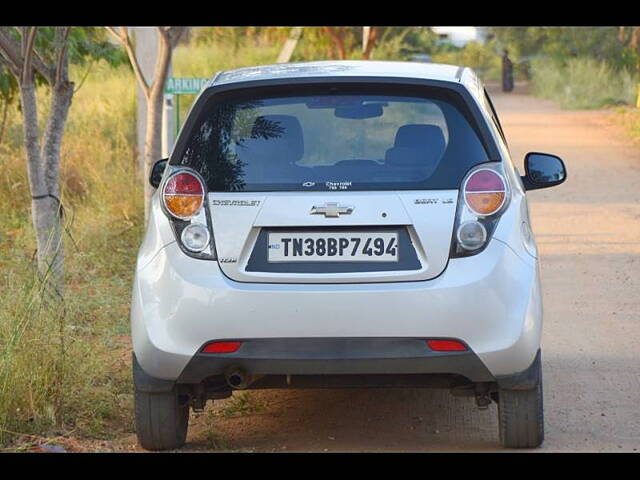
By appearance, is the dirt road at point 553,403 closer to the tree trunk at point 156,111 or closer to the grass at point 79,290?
the grass at point 79,290

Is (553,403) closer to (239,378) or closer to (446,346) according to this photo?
(446,346)

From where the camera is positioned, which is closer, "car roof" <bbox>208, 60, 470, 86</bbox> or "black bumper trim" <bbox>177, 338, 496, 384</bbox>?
"black bumper trim" <bbox>177, 338, 496, 384</bbox>

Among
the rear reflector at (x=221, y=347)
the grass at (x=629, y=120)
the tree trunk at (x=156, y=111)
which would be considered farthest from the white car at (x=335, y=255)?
the grass at (x=629, y=120)

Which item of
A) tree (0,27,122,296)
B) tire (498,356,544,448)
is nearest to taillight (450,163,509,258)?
tire (498,356,544,448)

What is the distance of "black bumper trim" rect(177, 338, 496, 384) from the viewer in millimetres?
4910

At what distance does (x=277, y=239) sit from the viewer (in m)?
4.96

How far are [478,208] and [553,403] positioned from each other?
1.76 metres

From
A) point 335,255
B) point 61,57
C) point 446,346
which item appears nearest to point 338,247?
point 335,255

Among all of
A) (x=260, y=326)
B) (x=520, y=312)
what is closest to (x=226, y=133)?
(x=260, y=326)

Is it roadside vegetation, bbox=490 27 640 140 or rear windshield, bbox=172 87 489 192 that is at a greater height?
rear windshield, bbox=172 87 489 192

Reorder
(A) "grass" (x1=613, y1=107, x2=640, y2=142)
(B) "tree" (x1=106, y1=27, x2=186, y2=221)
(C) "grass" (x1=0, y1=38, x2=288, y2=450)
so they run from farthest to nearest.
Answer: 1. (A) "grass" (x1=613, y1=107, x2=640, y2=142)
2. (B) "tree" (x1=106, y1=27, x2=186, y2=221)
3. (C) "grass" (x1=0, y1=38, x2=288, y2=450)

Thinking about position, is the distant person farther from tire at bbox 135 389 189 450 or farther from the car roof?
tire at bbox 135 389 189 450

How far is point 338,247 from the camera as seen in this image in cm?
493

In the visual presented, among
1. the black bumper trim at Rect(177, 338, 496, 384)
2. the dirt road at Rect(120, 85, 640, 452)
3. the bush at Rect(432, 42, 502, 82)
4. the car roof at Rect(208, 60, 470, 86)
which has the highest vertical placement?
the car roof at Rect(208, 60, 470, 86)
